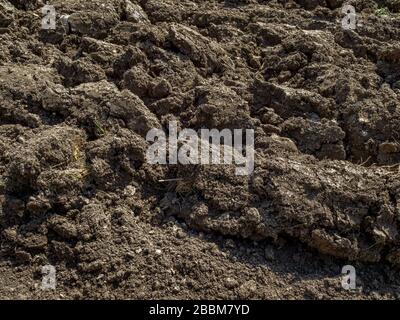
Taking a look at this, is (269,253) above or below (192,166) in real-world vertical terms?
below

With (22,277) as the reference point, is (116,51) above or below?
above

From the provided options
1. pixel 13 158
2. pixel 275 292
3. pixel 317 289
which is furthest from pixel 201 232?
pixel 13 158

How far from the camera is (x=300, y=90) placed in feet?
10.2

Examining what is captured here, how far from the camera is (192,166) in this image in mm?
2703

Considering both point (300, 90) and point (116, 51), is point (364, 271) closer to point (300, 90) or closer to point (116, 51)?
point (300, 90)

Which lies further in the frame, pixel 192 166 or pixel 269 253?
pixel 192 166

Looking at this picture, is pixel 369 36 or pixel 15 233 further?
pixel 369 36

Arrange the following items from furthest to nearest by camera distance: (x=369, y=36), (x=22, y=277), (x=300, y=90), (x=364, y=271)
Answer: (x=369, y=36) → (x=300, y=90) → (x=364, y=271) → (x=22, y=277)

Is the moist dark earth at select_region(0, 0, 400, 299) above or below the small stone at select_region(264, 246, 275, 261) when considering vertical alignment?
above

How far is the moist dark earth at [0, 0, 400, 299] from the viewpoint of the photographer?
2.47 metres

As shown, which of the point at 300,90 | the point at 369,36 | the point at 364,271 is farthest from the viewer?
the point at 369,36

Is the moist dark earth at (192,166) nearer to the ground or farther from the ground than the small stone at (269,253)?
farther from the ground

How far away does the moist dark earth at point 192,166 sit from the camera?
2.47m

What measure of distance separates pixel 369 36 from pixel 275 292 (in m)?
2.00
